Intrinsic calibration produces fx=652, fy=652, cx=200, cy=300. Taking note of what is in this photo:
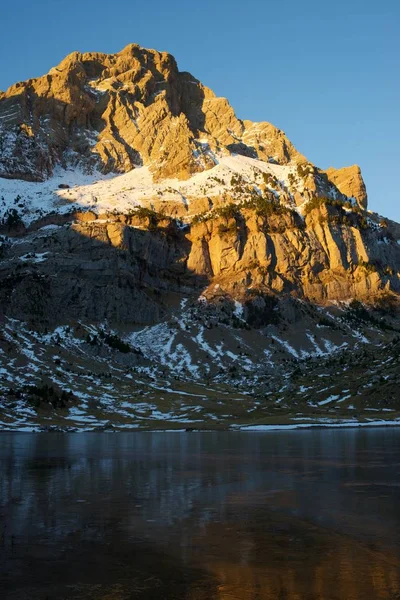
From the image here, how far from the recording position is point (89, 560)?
86.9ft

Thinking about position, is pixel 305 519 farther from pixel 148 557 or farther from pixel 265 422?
pixel 265 422

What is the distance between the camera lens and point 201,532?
3183cm

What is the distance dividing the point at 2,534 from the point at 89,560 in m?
7.19

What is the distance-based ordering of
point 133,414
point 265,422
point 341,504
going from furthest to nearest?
point 133,414 → point 265,422 → point 341,504

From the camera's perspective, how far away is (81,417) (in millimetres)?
167875

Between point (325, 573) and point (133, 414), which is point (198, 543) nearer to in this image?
point (325, 573)

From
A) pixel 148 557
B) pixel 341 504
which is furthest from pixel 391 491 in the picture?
pixel 148 557

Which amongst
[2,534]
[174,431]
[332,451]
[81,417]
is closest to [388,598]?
[2,534]

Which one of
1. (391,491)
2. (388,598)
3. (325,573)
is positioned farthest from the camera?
(391,491)

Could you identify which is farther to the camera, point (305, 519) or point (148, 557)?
point (305, 519)

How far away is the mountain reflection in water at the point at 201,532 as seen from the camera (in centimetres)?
2286

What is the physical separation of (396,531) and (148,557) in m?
12.7

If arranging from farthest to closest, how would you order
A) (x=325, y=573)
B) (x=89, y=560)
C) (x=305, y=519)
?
1. (x=305, y=519)
2. (x=89, y=560)
3. (x=325, y=573)

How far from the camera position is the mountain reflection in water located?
75.0ft
